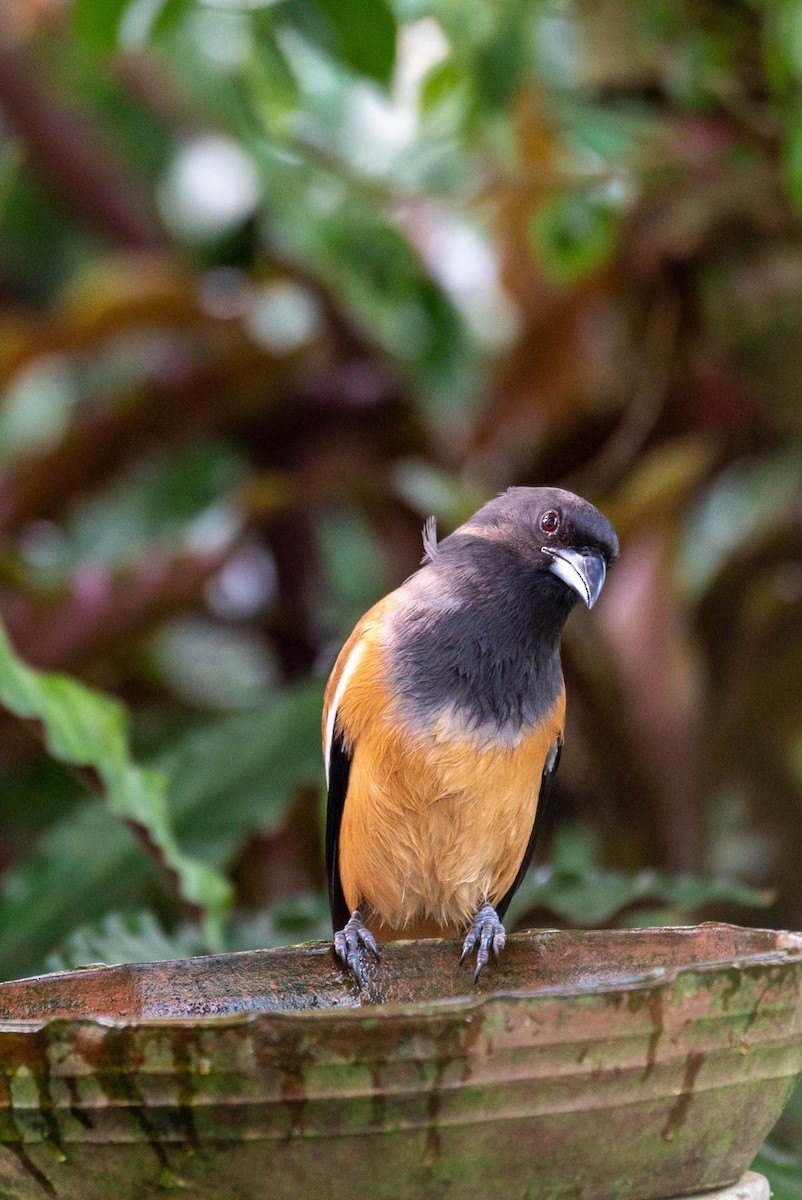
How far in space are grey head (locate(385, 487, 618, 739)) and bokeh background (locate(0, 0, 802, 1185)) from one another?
516 millimetres

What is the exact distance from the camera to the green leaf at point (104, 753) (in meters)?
1.93

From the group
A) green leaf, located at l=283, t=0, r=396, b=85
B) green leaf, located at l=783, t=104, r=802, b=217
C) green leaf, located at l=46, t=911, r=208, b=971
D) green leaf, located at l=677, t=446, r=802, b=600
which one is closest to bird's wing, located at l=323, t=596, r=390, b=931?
green leaf, located at l=46, t=911, r=208, b=971

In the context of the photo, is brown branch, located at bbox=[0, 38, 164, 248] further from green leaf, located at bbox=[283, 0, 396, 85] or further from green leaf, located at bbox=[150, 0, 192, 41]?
green leaf, located at bbox=[283, 0, 396, 85]

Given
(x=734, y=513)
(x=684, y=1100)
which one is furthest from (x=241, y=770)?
(x=734, y=513)

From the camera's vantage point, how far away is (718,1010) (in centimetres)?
109

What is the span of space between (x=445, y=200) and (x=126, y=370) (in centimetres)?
105

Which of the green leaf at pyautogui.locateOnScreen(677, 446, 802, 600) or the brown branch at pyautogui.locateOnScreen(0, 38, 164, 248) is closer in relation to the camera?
the green leaf at pyautogui.locateOnScreen(677, 446, 802, 600)

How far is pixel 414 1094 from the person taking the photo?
A: 3.33ft

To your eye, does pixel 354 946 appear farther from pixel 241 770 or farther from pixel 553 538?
pixel 241 770

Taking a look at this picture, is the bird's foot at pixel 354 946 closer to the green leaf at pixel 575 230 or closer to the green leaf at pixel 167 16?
the green leaf at pixel 167 16

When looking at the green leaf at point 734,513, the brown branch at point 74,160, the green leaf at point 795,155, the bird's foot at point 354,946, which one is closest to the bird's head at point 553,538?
the bird's foot at point 354,946

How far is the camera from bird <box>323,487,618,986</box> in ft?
6.25

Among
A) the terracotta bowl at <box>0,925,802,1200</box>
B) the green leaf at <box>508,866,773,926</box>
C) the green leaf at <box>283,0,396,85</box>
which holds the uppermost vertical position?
the green leaf at <box>283,0,396,85</box>

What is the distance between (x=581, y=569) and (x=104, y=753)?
0.75 meters
